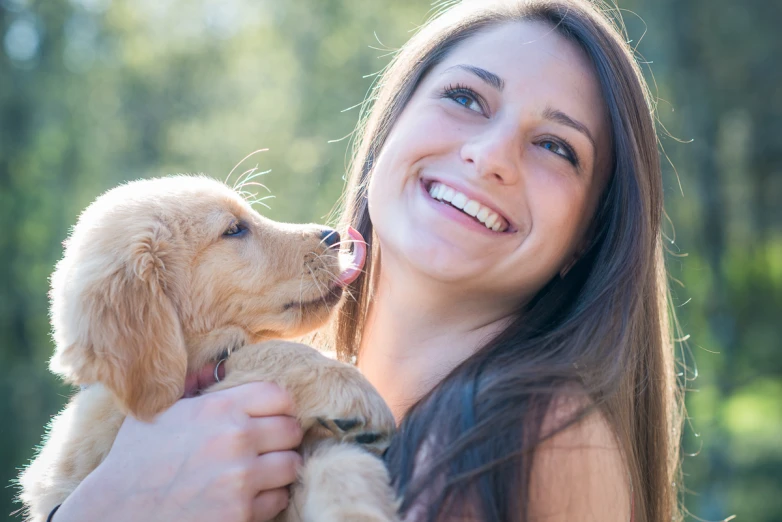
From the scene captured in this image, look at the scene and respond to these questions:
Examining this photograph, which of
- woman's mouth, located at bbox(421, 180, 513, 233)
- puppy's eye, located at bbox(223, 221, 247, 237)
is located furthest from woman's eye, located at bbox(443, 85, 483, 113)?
puppy's eye, located at bbox(223, 221, 247, 237)

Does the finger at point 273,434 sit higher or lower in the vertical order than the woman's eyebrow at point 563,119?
lower

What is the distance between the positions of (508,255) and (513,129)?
0.41 metres

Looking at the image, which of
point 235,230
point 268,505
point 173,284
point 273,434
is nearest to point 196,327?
point 173,284

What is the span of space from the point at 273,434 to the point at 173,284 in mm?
646

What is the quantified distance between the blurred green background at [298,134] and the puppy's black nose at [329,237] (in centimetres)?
701

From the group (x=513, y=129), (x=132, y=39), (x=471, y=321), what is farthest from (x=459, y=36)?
(x=132, y=39)

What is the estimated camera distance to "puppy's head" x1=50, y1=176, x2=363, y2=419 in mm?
2141

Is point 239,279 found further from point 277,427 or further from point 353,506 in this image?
point 353,506

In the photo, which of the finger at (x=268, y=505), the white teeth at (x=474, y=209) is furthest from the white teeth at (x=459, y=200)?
the finger at (x=268, y=505)

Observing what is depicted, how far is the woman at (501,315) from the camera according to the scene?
1.90 metres

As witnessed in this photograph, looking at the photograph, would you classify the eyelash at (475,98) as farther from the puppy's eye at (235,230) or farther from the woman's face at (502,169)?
the puppy's eye at (235,230)

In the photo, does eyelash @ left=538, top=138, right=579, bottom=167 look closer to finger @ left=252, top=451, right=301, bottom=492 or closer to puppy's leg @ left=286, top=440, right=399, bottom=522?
puppy's leg @ left=286, top=440, right=399, bottom=522

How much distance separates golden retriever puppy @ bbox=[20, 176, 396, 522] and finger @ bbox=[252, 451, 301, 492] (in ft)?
0.20

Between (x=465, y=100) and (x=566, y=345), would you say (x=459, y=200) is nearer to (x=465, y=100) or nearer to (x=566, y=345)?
(x=465, y=100)
